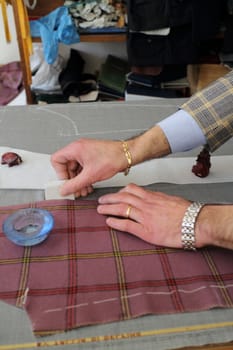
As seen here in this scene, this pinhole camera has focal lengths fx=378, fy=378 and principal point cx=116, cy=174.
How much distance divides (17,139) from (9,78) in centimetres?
156

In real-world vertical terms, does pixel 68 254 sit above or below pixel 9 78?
above

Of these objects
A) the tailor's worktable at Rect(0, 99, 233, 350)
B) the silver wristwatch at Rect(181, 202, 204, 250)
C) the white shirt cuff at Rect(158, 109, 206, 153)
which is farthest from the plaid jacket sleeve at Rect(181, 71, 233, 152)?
the silver wristwatch at Rect(181, 202, 204, 250)

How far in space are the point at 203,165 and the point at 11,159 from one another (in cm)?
46

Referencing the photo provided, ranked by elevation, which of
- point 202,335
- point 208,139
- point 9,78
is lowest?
point 9,78

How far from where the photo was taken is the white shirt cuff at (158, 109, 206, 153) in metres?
0.87

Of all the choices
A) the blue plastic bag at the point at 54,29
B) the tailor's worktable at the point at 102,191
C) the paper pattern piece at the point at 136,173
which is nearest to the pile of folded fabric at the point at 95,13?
the blue plastic bag at the point at 54,29

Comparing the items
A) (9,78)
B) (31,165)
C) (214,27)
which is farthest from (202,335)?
(9,78)

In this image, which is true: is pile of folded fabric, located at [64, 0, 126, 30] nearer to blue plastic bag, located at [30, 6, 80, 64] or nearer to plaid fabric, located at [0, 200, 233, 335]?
blue plastic bag, located at [30, 6, 80, 64]

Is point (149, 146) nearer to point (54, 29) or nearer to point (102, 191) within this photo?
point (102, 191)

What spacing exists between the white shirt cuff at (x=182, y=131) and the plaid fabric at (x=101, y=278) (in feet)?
0.96

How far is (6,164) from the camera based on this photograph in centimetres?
91

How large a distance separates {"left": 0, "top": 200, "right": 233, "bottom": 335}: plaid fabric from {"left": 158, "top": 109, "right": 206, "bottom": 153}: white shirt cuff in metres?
0.29

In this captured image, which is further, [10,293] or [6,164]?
[6,164]

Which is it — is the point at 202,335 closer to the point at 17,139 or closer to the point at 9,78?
the point at 17,139
